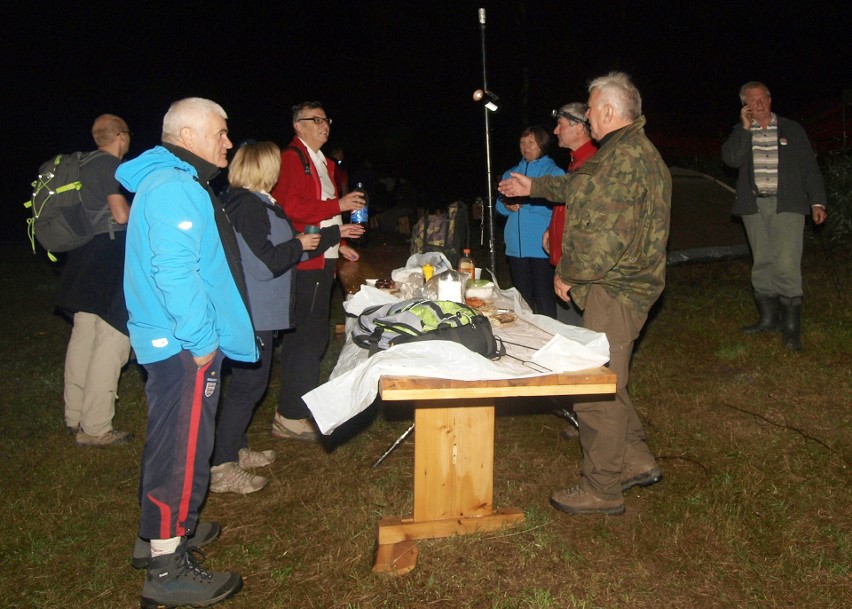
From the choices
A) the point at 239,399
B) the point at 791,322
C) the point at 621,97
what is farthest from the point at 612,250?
the point at 791,322

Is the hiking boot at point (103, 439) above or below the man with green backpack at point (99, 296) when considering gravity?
below

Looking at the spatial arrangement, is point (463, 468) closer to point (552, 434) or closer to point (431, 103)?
point (552, 434)

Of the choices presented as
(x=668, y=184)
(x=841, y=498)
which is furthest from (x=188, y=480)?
(x=841, y=498)

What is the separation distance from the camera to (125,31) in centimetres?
2267

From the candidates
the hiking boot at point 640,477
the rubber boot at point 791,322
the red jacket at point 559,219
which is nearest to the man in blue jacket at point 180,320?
the red jacket at point 559,219

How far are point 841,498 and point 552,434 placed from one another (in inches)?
64.4

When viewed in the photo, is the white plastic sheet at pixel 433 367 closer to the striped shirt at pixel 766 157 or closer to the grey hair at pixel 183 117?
the grey hair at pixel 183 117

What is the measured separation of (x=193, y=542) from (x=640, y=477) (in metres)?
2.23

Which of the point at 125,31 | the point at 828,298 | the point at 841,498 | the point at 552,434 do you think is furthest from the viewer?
the point at 125,31

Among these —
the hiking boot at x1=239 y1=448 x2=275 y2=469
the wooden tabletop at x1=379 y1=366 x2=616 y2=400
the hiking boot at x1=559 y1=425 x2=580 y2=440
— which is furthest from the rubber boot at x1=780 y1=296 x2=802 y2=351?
the hiking boot at x1=239 y1=448 x2=275 y2=469

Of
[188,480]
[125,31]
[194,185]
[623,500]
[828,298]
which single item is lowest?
[828,298]

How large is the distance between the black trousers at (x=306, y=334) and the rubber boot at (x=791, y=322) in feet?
12.8

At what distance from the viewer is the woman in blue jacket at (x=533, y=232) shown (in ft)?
16.3

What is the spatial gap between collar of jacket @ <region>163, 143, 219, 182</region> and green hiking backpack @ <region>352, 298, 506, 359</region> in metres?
0.91
